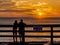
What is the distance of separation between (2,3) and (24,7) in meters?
1.17

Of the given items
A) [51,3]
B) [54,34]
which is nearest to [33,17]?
[54,34]

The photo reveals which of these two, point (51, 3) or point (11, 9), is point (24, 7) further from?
point (51, 3)

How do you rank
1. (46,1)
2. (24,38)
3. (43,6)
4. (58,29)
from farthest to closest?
(46,1), (43,6), (58,29), (24,38)

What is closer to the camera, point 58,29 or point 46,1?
point 58,29

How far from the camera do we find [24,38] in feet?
18.7

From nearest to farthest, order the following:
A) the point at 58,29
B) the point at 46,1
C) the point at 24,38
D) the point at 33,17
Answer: the point at 24,38, the point at 58,29, the point at 33,17, the point at 46,1

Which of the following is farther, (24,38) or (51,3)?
(51,3)

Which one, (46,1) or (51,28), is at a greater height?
(46,1)

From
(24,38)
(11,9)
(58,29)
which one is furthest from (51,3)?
(24,38)

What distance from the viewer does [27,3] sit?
922cm

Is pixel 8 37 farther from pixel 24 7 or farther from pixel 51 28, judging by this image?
pixel 24 7

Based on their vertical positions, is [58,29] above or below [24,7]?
below

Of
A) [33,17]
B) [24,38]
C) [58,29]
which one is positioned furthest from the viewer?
[33,17]

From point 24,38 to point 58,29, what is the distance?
3.66ft
